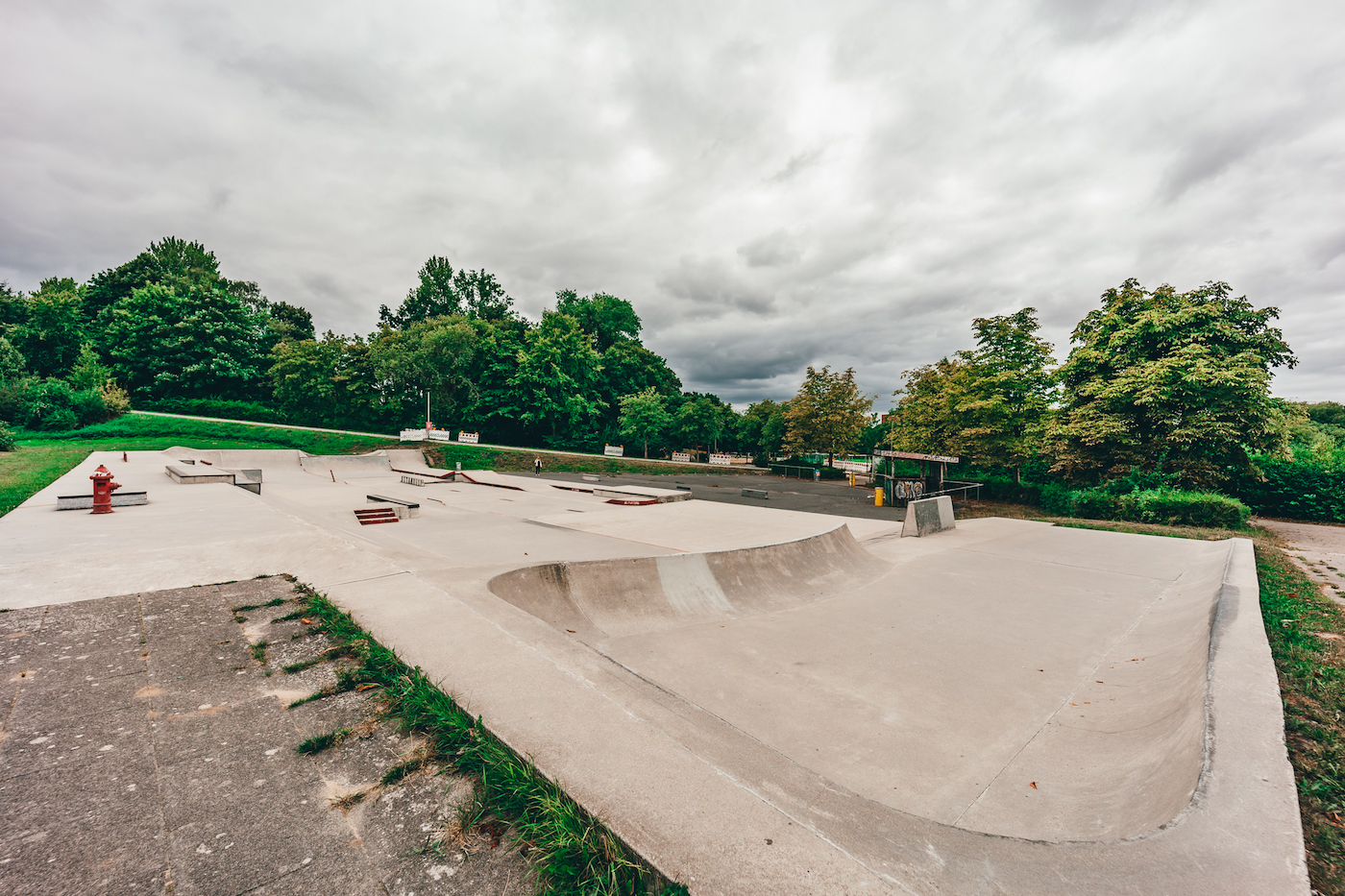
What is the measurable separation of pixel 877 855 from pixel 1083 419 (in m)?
22.1

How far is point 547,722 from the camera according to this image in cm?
265

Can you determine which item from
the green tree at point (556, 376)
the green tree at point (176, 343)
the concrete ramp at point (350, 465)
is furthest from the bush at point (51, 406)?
the green tree at point (556, 376)

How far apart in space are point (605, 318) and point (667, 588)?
6322 centimetres

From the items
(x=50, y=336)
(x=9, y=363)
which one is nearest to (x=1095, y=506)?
(x=9, y=363)

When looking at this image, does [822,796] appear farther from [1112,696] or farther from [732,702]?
[1112,696]

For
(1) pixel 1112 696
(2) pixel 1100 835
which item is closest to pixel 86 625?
(2) pixel 1100 835

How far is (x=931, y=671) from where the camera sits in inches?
191

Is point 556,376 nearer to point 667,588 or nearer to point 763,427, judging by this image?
point 763,427

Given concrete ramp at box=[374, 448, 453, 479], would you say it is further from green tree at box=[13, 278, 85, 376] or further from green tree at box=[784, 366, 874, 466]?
green tree at box=[13, 278, 85, 376]

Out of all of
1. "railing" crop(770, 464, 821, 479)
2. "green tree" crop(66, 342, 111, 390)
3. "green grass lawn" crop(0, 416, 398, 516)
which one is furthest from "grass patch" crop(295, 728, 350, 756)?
"green tree" crop(66, 342, 111, 390)

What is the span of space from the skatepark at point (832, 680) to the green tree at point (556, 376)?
3561 cm

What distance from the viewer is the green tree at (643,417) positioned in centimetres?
4509

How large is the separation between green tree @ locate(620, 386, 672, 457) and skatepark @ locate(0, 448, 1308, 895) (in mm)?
35253

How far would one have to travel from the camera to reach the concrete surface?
69.5 inches
